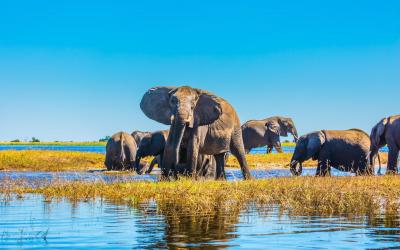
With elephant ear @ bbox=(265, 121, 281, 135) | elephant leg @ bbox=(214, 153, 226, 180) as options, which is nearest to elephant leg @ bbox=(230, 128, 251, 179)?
elephant leg @ bbox=(214, 153, 226, 180)

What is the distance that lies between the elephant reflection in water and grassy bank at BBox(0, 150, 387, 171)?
21.7 meters

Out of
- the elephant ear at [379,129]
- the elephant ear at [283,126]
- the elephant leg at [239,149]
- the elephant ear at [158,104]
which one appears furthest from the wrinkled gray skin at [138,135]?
the elephant ear at [158,104]

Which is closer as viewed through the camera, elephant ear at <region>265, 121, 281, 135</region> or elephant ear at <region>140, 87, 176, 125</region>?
elephant ear at <region>140, 87, 176, 125</region>

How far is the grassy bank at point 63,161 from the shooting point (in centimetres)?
3419

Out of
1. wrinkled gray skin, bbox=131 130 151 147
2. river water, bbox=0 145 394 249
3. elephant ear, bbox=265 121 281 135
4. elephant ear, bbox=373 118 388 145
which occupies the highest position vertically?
elephant ear, bbox=265 121 281 135

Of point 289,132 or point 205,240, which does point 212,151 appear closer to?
point 205,240

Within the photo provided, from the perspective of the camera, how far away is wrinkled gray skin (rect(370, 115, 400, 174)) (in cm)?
2516

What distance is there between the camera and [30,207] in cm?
1330

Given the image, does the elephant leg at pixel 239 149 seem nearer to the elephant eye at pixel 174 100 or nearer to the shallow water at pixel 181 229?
the elephant eye at pixel 174 100

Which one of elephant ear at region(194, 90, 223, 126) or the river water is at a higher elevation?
elephant ear at region(194, 90, 223, 126)

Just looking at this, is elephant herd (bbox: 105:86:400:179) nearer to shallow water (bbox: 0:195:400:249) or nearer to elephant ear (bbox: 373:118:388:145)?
elephant ear (bbox: 373:118:388:145)

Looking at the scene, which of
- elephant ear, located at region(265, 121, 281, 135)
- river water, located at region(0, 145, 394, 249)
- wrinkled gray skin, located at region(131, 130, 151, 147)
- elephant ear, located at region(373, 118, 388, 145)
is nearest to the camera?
river water, located at region(0, 145, 394, 249)

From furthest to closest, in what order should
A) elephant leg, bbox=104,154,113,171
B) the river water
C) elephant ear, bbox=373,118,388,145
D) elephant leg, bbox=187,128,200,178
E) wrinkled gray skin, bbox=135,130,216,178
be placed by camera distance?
1. elephant leg, bbox=104,154,113,171
2. elephant ear, bbox=373,118,388,145
3. wrinkled gray skin, bbox=135,130,216,178
4. elephant leg, bbox=187,128,200,178
5. the river water

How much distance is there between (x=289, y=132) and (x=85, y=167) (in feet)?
70.5
